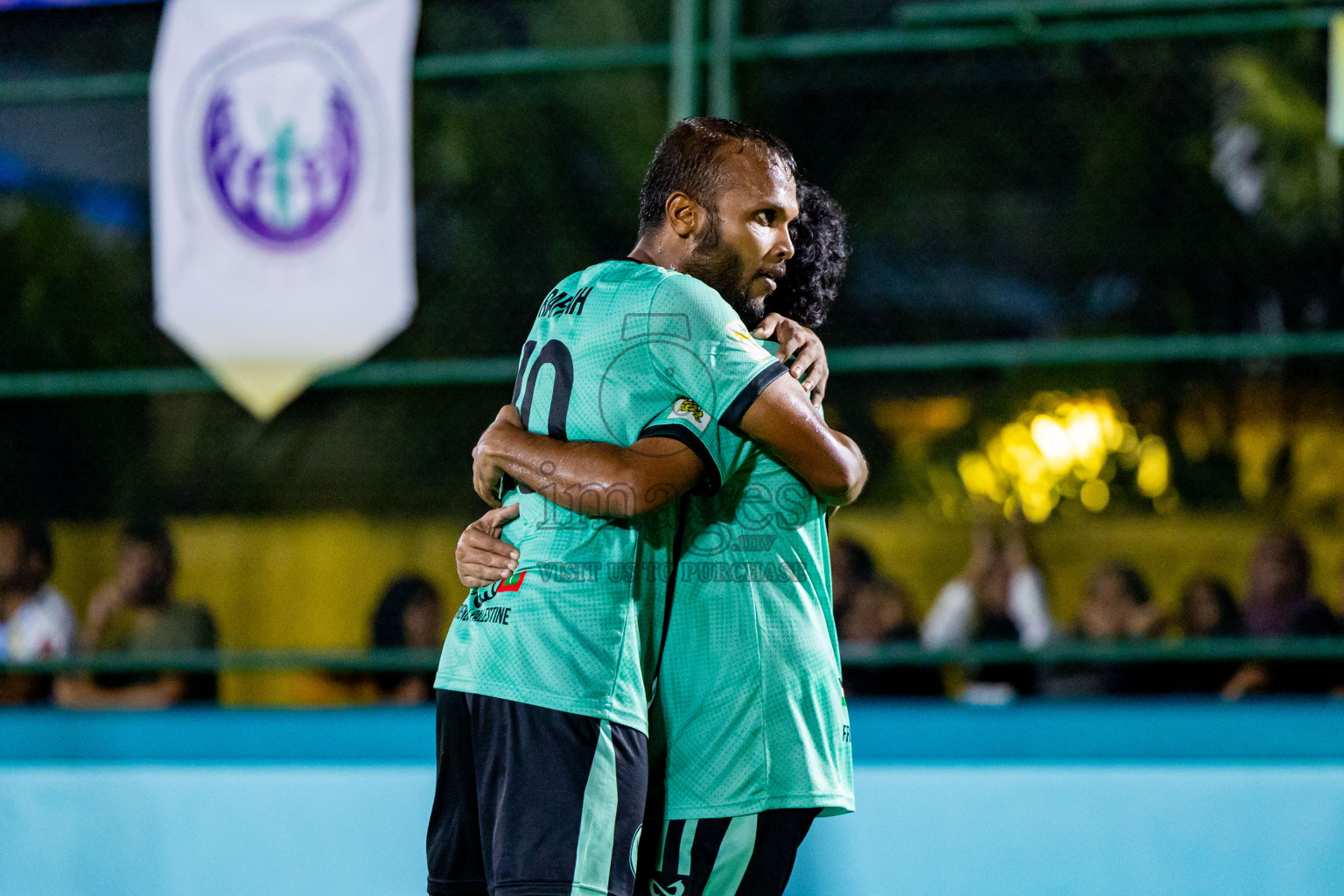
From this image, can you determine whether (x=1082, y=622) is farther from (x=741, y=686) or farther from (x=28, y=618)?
(x=28, y=618)

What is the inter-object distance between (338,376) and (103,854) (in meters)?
2.16

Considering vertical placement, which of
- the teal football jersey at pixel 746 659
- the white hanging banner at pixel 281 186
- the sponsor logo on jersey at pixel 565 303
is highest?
the white hanging banner at pixel 281 186

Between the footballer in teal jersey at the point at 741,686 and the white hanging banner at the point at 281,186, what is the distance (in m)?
3.18

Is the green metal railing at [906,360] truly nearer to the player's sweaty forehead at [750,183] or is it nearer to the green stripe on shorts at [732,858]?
the player's sweaty forehead at [750,183]

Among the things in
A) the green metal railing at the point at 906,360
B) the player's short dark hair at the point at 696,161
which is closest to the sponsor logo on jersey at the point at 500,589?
the player's short dark hair at the point at 696,161

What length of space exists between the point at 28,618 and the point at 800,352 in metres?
3.81

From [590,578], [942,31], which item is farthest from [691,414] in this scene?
[942,31]

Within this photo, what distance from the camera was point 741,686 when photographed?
7.37 ft

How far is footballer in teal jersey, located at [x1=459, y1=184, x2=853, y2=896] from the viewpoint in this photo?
2.23 meters

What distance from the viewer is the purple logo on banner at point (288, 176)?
5.23m

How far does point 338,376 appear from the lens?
209 inches

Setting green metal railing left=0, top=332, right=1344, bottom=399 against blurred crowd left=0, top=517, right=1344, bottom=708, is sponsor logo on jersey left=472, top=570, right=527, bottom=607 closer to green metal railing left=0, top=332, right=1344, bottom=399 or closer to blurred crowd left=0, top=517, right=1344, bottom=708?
blurred crowd left=0, top=517, right=1344, bottom=708

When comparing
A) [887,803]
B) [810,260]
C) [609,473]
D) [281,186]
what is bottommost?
[887,803]

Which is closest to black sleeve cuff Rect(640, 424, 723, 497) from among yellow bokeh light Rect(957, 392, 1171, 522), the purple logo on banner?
the purple logo on banner
